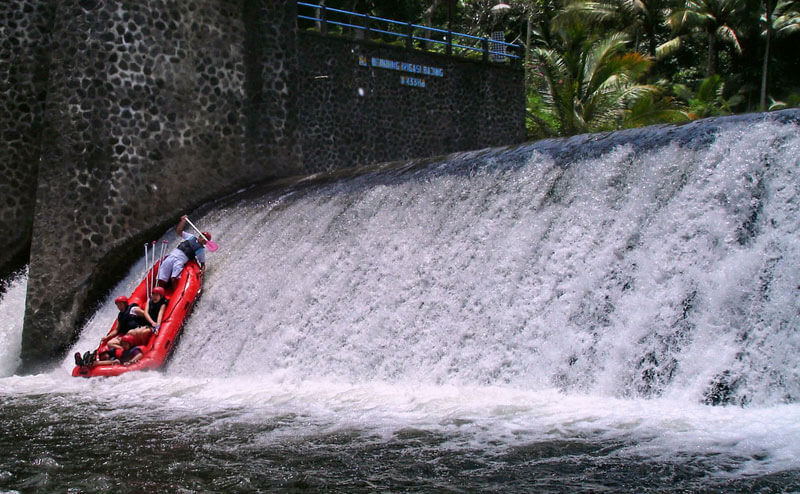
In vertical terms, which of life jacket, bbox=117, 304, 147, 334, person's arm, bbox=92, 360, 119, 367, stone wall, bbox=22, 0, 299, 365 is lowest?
person's arm, bbox=92, 360, 119, 367

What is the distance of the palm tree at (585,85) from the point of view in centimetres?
2111

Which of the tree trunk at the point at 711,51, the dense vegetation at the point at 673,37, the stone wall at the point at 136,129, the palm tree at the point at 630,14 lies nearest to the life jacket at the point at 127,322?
the stone wall at the point at 136,129

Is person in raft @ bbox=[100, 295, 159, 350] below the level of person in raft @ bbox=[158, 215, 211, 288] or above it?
below

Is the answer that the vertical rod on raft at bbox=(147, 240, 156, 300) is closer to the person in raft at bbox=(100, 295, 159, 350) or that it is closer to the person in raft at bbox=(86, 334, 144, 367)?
the person in raft at bbox=(100, 295, 159, 350)

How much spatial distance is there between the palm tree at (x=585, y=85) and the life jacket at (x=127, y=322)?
14.0 metres

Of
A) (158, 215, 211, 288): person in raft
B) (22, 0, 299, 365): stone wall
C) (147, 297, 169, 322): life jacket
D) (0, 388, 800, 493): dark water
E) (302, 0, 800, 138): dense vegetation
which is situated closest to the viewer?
(0, 388, 800, 493): dark water

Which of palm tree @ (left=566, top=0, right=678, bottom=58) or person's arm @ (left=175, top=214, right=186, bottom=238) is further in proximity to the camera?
palm tree @ (left=566, top=0, right=678, bottom=58)

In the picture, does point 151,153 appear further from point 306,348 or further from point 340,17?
point 340,17

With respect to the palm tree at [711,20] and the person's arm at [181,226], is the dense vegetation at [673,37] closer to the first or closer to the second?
the palm tree at [711,20]

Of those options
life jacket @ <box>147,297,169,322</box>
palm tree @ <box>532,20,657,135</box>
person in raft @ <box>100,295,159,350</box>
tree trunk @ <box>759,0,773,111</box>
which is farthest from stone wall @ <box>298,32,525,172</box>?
tree trunk @ <box>759,0,773,111</box>

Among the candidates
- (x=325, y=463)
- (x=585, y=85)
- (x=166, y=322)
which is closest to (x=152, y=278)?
(x=166, y=322)

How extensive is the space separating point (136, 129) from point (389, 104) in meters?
5.15

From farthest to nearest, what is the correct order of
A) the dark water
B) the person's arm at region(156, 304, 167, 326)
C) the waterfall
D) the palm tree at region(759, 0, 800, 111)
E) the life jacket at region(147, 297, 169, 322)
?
1. the palm tree at region(759, 0, 800, 111)
2. the life jacket at region(147, 297, 169, 322)
3. the person's arm at region(156, 304, 167, 326)
4. the waterfall
5. the dark water

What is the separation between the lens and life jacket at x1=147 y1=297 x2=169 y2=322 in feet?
30.6
